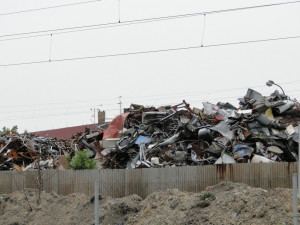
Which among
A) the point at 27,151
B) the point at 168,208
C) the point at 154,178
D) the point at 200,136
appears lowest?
the point at 168,208

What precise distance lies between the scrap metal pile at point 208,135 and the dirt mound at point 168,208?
11.4ft

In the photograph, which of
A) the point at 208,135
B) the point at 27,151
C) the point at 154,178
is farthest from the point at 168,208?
the point at 27,151

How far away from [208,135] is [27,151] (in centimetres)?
1184

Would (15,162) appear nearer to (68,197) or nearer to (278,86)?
(68,197)

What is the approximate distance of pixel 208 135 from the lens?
21125 millimetres

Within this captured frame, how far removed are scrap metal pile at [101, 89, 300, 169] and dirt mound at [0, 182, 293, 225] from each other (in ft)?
11.4

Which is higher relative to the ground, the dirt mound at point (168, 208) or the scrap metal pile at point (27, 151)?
the scrap metal pile at point (27, 151)

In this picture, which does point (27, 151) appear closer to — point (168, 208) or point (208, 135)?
point (208, 135)

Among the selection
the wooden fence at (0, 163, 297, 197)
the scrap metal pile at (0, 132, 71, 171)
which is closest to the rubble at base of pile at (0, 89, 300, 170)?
the scrap metal pile at (0, 132, 71, 171)

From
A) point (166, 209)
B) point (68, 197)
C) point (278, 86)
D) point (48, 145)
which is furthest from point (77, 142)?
point (166, 209)

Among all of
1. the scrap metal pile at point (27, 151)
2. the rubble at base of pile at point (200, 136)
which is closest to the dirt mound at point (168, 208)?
the rubble at base of pile at point (200, 136)

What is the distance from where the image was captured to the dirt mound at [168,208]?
43.5 ft

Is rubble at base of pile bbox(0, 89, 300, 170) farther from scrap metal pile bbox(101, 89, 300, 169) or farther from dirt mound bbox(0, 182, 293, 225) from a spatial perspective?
dirt mound bbox(0, 182, 293, 225)

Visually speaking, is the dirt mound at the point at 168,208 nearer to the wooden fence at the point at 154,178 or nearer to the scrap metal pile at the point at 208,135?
the wooden fence at the point at 154,178
